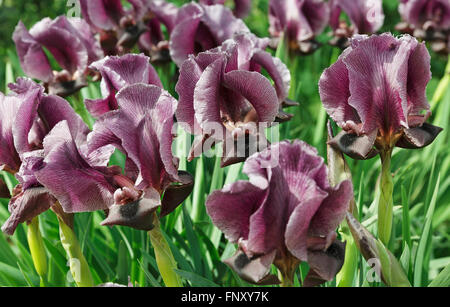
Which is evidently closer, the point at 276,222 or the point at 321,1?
the point at 276,222

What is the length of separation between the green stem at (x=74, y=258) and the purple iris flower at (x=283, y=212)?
0.46 metres

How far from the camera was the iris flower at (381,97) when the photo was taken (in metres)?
1.09

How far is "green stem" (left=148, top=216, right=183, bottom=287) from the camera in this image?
45.2 inches

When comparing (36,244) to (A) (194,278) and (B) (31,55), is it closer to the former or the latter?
(A) (194,278)

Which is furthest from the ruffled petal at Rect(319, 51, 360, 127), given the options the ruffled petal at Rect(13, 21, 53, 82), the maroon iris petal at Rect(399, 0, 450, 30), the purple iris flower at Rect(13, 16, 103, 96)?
the maroon iris petal at Rect(399, 0, 450, 30)

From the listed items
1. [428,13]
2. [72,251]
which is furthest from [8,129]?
[428,13]

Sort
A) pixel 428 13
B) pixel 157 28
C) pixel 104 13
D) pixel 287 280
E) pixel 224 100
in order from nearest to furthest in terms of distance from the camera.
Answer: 1. pixel 287 280
2. pixel 224 100
3. pixel 104 13
4. pixel 157 28
5. pixel 428 13

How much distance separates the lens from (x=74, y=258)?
1.26 metres

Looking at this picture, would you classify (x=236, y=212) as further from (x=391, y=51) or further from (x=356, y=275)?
(x=356, y=275)

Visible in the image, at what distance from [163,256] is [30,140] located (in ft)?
1.35

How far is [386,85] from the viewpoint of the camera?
1125 mm

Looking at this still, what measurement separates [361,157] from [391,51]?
8.8 inches

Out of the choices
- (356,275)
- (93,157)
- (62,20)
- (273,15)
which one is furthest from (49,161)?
(273,15)

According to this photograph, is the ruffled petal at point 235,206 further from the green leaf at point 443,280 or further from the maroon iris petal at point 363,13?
the maroon iris petal at point 363,13
